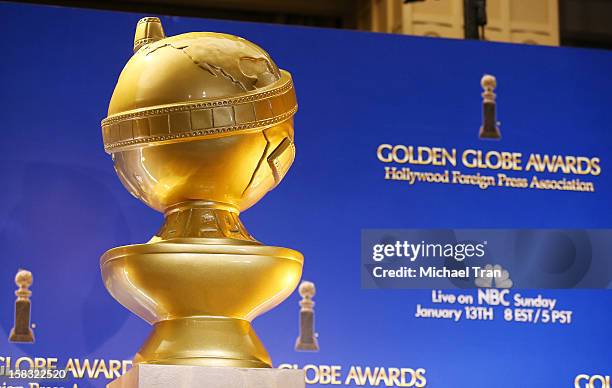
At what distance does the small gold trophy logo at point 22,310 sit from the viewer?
12.1 feet

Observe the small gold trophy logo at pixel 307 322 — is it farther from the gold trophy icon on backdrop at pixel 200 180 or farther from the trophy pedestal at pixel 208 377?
the trophy pedestal at pixel 208 377

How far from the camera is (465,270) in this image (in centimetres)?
407

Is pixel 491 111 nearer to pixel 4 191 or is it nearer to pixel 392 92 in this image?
pixel 392 92

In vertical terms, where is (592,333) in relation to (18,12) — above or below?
below

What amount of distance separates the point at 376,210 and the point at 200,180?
2.66 meters

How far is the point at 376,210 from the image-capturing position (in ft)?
13.4

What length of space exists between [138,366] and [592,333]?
10.6 ft

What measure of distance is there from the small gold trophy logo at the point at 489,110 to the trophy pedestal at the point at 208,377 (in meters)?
3.04

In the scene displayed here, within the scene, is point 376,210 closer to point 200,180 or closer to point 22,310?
point 22,310

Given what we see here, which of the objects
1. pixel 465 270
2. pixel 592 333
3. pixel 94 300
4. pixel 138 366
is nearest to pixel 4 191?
pixel 94 300

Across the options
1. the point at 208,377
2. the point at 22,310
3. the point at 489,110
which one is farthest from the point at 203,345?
the point at 489,110

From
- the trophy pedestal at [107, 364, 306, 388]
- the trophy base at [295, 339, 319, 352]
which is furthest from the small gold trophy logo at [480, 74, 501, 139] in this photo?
the trophy pedestal at [107, 364, 306, 388]

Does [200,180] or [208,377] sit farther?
[200,180]

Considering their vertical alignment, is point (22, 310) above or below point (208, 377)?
above
